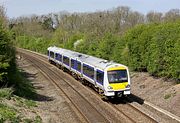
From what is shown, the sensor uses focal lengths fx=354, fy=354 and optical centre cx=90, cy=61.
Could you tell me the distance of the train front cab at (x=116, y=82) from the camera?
2486cm

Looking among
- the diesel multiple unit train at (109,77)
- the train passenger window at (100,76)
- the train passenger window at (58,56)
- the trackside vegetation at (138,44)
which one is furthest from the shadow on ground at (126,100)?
the train passenger window at (58,56)

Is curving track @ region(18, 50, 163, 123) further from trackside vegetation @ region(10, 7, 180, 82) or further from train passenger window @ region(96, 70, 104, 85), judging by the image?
trackside vegetation @ region(10, 7, 180, 82)

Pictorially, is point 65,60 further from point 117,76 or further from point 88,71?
point 117,76

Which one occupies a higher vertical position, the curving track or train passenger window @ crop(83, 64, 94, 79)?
train passenger window @ crop(83, 64, 94, 79)

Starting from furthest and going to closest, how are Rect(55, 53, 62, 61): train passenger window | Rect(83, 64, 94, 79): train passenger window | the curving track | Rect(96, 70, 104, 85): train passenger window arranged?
Rect(55, 53, 62, 61): train passenger window
Rect(83, 64, 94, 79): train passenger window
Rect(96, 70, 104, 85): train passenger window
the curving track

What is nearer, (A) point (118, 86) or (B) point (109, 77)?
(A) point (118, 86)

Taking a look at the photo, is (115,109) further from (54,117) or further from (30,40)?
(30,40)

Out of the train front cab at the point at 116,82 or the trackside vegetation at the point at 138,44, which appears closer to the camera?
the train front cab at the point at 116,82

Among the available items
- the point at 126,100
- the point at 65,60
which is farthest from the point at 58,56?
the point at 126,100

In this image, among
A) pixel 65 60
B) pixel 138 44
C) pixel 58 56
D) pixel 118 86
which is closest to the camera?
pixel 118 86

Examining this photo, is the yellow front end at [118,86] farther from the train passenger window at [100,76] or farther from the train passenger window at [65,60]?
the train passenger window at [65,60]

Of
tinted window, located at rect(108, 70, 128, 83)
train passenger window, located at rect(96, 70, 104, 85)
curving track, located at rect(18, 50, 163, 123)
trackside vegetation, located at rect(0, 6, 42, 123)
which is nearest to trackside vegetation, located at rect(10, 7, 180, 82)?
tinted window, located at rect(108, 70, 128, 83)

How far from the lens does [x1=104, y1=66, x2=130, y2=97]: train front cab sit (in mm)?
24859

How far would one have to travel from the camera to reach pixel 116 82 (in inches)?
992
